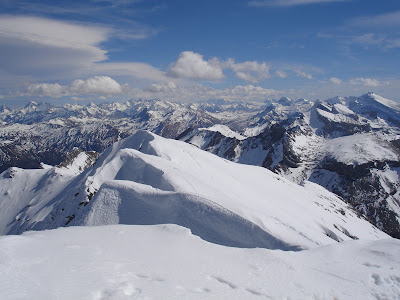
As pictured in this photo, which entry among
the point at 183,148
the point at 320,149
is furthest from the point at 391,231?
the point at 183,148

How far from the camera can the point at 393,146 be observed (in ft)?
606

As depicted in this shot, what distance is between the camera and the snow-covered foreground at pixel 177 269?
870 centimetres

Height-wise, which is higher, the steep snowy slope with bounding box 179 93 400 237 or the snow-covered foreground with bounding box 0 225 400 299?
the snow-covered foreground with bounding box 0 225 400 299

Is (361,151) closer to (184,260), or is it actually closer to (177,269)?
(184,260)

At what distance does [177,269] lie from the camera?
11109 mm

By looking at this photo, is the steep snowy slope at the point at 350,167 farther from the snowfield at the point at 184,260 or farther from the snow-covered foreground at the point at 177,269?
the snow-covered foreground at the point at 177,269

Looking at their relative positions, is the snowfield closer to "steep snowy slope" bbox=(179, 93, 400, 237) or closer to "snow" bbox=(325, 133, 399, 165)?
"steep snowy slope" bbox=(179, 93, 400, 237)

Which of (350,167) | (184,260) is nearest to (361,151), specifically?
(350,167)

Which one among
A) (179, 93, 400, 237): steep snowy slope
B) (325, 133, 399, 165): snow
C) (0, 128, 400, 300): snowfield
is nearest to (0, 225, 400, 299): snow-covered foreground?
(0, 128, 400, 300): snowfield

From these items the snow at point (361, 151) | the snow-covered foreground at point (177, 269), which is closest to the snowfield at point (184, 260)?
the snow-covered foreground at point (177, 269)

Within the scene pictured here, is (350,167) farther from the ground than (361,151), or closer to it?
closer to it

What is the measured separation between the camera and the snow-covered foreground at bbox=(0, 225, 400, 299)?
Answer: 8.70 m

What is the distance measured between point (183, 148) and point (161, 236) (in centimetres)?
4297

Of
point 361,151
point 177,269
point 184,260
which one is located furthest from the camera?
point 361,151
